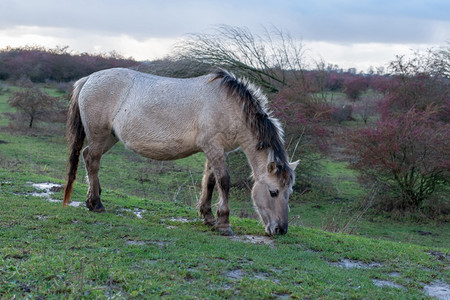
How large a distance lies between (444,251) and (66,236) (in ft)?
16.9

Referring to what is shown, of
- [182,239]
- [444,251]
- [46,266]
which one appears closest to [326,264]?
[182,239]

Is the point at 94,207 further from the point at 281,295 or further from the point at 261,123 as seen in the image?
the point at 281,295

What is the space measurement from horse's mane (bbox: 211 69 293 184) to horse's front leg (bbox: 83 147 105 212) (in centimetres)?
233

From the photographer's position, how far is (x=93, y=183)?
24.1 feet

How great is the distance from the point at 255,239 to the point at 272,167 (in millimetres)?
977

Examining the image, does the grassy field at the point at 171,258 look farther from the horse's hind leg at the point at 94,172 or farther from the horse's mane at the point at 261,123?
the horse's mane at the point at 261,123

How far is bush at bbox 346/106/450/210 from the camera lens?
12320 mm

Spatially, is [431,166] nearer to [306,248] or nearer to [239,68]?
[239,68]

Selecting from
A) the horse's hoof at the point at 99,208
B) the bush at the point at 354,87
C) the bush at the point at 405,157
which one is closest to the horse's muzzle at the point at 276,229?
the horse's hoof at the point at 99,208

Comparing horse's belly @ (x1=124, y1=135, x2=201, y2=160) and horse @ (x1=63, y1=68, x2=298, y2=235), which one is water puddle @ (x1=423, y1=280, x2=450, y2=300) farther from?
horse's belly @ (x1=124, y1=135, x2=201, y2=160)

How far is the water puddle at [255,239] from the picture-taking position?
6.08 m

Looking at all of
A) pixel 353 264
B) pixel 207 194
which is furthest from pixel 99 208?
pixel 353 264

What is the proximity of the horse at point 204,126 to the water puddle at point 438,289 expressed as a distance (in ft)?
6.31

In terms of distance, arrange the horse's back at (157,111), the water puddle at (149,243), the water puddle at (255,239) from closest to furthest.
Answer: the water puddle at (149,243) → the water puddle at (255,239) → the horse's back at (157,111)
